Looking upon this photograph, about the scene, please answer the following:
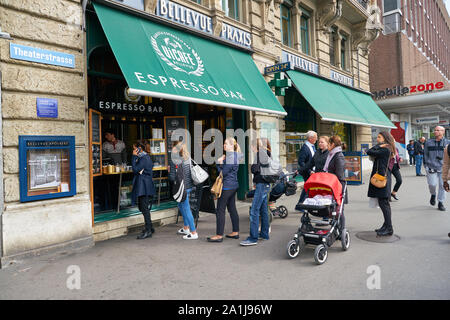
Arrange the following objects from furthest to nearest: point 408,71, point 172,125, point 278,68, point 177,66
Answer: point 408,71 → point 278,68 → point 172,125 → point 177,66

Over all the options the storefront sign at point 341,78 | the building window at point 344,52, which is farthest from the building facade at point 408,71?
the storefront sign at point 341,78

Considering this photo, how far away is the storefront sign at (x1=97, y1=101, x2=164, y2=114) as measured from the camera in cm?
664

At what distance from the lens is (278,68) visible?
950 cm

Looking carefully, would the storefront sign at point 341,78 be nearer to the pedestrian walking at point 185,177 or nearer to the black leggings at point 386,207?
the black leggings at point 386,207

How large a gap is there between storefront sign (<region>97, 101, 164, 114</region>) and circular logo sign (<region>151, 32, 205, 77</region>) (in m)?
1.45

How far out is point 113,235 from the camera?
6094 millimetres

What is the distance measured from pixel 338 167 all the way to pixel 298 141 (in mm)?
7416

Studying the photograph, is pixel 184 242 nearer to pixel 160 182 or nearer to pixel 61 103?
pixel 160 182

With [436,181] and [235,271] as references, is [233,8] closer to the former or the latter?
[436,181]

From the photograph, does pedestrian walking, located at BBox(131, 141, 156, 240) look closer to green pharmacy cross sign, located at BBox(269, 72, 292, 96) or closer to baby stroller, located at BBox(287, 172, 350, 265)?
baby stroller, located at BBox(287, 172, 350, 265)

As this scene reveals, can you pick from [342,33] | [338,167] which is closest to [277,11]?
[342,33]

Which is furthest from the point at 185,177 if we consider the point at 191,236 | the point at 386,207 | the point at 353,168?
the point at 353,168

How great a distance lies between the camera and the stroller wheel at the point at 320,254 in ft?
14.1

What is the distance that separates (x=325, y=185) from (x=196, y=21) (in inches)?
221
